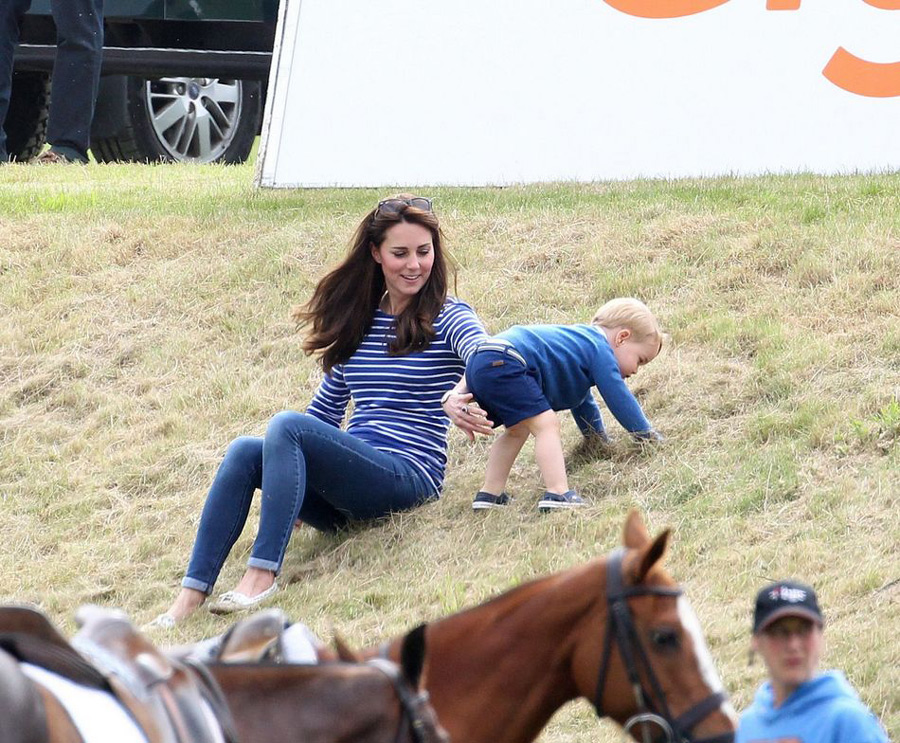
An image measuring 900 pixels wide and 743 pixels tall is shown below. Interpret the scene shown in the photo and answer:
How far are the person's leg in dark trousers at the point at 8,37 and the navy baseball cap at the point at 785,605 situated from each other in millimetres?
8959

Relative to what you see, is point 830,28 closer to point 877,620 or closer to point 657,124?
point 657,124

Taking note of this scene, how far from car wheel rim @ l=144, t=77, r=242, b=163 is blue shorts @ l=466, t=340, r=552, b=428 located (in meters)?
7.89

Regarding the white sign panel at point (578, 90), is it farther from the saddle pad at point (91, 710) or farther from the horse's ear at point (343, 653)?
the saddle pad at point (91, 710)

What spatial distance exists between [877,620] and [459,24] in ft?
17.2

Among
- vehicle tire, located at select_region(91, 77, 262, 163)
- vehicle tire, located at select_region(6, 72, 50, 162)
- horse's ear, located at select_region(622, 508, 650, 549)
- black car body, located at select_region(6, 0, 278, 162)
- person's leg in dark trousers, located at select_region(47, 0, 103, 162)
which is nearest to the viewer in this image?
horse's ear, located at select_region(622, 508, 650, 549)

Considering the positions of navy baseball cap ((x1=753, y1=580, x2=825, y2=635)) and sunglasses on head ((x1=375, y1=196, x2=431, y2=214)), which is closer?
navy baseball cap ((x1=753, y1=580, x2=825, y2=635))

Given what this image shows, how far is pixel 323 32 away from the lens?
9227mm

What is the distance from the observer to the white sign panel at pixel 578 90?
8594 mm

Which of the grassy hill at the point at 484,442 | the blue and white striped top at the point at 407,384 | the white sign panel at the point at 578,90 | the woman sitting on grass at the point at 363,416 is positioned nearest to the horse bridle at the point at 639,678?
the grassy hill at the point at 484,442

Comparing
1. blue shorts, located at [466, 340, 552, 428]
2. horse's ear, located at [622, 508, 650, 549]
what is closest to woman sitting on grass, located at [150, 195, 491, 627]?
blue shorts, located at [466, 340, 552, 428]

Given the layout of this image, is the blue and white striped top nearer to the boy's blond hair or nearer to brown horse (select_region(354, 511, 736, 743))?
the boy's blond hair

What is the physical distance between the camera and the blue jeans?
5.73 m

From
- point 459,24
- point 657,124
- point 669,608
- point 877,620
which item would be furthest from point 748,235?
point 669,608

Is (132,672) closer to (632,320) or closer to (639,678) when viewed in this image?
(639,678)
